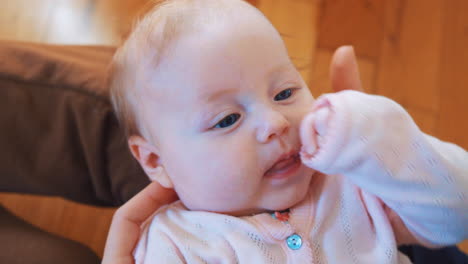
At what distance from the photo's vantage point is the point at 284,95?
1.81 ft

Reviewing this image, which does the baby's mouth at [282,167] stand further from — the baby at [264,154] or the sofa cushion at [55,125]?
the sofa cushion at [55,125]

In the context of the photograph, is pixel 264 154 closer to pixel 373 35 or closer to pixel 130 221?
pixel 130 221

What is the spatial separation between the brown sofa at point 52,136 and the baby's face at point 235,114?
0.26 meters

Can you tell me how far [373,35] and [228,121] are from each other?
1.08 m

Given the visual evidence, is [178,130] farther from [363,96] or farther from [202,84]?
[363,96]

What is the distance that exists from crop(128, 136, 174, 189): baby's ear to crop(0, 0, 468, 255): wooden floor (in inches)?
28.0

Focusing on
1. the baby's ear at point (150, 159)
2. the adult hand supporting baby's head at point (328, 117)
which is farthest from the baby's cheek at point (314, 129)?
the baby's ear at point (150, 159)

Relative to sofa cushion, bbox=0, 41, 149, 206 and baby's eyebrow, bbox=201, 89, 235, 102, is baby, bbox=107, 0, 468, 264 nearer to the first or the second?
baby's eyebrow, bbox=201, 89, 235, 102

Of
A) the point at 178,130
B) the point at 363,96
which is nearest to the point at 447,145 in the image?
the point at 363,96

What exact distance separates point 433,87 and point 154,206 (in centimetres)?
108

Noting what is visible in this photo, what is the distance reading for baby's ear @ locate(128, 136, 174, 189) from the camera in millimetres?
642

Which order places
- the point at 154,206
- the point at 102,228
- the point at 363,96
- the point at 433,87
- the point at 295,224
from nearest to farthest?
the point at 363,96
the point at 295,224
the point at 154,206
the point at 102,228
the point at 433,87

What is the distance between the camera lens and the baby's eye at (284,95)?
55 cm

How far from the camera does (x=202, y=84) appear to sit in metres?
0.52
